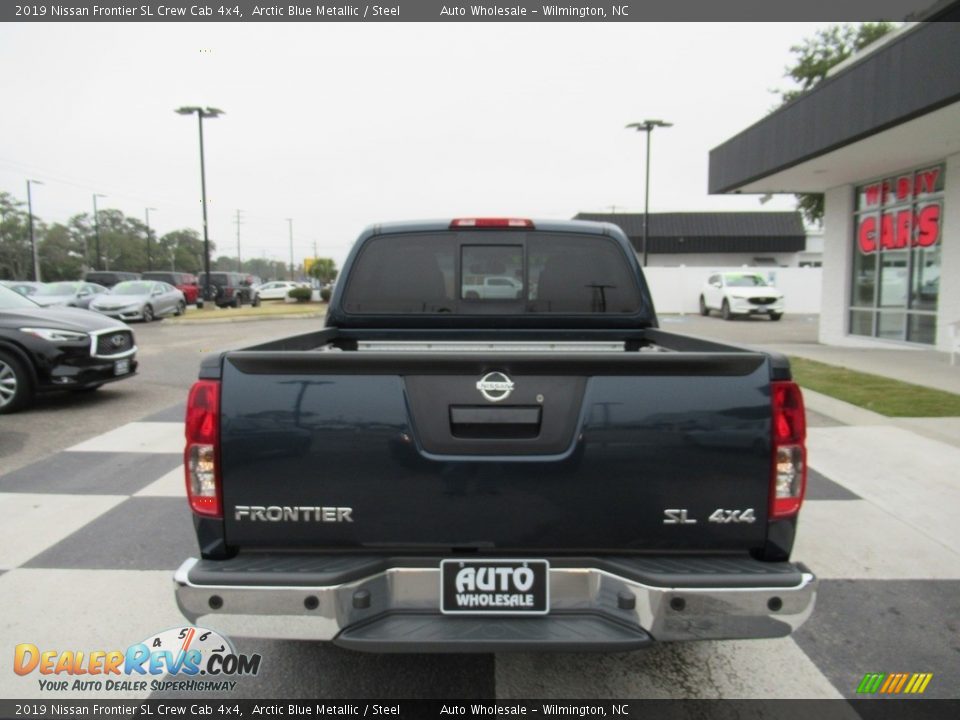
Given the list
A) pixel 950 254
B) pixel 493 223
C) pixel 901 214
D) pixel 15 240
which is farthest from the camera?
pixel 15 240

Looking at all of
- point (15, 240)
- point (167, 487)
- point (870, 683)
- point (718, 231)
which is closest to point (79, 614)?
point (167, 487)

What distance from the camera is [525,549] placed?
2260 mm

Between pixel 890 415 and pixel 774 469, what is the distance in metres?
6.70

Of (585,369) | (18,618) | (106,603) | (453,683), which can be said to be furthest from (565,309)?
(18,618)

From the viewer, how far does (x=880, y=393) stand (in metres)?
8.91

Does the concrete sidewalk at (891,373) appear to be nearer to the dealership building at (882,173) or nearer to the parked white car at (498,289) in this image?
the dealership building at (882,173)

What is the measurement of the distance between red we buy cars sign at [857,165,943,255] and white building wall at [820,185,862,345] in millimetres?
329

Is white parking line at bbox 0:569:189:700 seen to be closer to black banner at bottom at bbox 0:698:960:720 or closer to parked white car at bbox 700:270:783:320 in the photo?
black banner at bottom at bbox 0:698:960:720

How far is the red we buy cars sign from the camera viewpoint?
1313 cm

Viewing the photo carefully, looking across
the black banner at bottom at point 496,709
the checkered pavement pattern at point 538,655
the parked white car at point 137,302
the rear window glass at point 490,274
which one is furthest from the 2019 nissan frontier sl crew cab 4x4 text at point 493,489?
the parked white car at point 137,302

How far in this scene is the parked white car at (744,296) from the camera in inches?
949

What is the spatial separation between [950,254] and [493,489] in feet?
44.7

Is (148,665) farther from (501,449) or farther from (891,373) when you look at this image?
(891,373)

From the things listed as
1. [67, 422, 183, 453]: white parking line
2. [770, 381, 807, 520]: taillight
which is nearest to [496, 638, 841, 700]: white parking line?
[770, 381, 807, 520]: taillight
